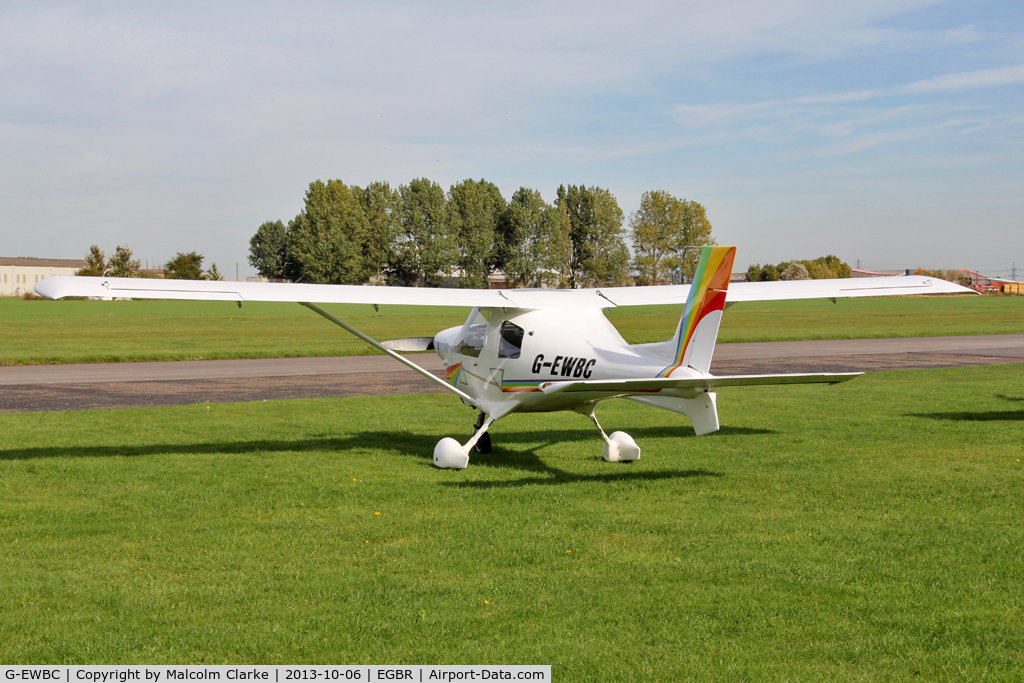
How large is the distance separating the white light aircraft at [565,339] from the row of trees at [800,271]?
356 ft

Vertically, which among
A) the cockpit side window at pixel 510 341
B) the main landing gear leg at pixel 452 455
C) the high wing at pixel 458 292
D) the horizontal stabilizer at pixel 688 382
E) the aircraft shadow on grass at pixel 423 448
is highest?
the high wing at pixel 458 292

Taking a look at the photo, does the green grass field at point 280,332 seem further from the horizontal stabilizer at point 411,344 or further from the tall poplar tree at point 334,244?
the tall poplar tree at point 334,244

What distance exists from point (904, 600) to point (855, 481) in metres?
4.39

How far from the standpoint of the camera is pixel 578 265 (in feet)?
312

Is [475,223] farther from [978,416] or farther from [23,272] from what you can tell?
[23,272]

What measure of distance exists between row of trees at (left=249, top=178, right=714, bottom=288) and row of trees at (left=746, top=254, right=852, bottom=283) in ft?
102

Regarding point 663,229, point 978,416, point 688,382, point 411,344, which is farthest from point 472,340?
point 663,229

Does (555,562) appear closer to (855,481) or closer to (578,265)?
(855,481)

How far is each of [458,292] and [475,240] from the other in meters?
84.6

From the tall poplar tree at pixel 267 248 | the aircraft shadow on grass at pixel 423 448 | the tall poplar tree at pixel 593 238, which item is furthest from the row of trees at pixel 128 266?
the aircraft shadow on grass at pixel 423 448

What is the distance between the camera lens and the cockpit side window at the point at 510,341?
1159 cm

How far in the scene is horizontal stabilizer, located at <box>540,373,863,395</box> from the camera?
927 centimetres

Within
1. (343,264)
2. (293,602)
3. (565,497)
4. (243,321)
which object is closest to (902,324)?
(243,321)

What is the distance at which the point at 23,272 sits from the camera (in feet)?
536
